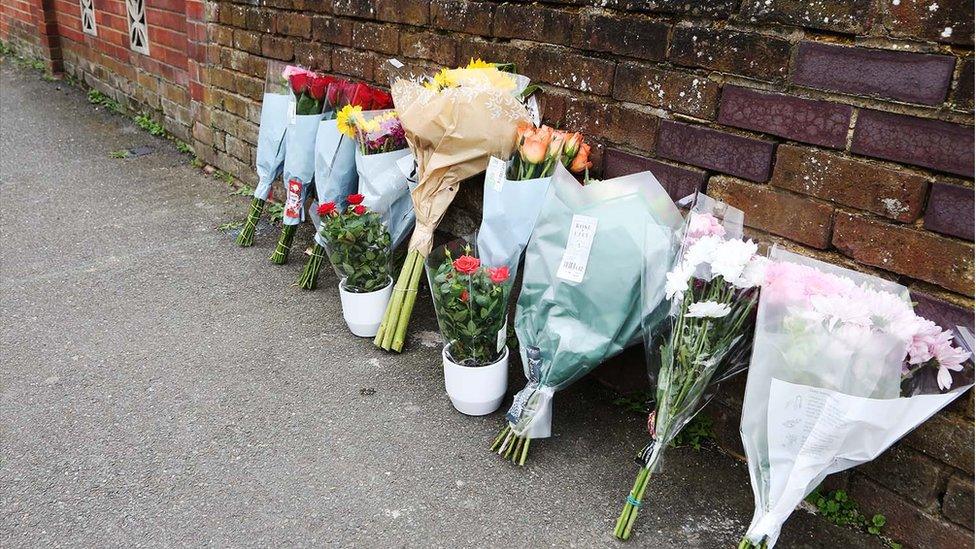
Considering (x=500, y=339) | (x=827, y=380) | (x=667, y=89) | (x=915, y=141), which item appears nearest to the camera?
(x=827, y=380)

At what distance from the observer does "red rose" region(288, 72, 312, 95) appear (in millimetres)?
3525

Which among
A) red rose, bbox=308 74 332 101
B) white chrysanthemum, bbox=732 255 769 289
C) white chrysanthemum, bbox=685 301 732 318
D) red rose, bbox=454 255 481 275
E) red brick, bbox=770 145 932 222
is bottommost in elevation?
red rose, bbox=454 255 481 275

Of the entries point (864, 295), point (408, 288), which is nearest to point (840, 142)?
point (864, 295)

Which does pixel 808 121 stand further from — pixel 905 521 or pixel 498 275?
pixel 905 521

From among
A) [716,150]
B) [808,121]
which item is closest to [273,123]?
[716,150]

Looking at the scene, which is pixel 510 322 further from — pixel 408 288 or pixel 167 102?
pixel 167 102

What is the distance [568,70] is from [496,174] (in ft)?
1.55

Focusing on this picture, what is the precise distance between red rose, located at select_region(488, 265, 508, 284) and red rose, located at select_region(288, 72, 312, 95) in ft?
5.23

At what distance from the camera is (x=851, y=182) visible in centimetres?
207

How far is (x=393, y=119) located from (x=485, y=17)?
54 centimetres

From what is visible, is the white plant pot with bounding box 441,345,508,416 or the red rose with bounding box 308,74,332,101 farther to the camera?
the red rose with bounding box 308,74,332,101

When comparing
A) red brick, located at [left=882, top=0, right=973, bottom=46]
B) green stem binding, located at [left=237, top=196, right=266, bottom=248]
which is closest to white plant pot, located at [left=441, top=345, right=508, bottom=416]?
red brick, located at [left=882, top=0, right=973, bottom=46]

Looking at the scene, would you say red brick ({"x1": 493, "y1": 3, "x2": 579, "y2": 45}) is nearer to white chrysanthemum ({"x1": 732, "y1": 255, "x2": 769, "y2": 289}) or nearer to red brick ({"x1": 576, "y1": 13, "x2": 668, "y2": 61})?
red brick ({"x1": 576, "y1": 13, "x2": 668, "y2": 61})

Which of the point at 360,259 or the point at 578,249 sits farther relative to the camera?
the point at 360,259
